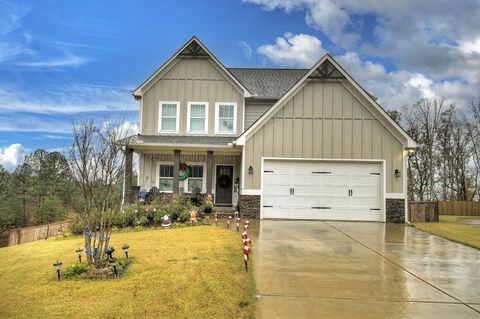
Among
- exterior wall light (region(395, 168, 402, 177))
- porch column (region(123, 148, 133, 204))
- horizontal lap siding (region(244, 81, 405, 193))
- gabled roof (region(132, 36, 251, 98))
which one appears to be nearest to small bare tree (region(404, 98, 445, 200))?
exterior wall light (region(395, 168, 402, 177))

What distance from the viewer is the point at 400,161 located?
1551 centimetres

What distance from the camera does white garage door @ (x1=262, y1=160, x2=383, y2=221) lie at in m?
15.7

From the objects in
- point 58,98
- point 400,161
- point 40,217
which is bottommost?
point 40,217

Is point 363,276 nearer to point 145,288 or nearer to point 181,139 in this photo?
point 145,288

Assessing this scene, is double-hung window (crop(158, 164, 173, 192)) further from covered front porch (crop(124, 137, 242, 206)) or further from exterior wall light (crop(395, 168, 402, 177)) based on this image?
exterior wall light (crop(395, 168, 402, 177))

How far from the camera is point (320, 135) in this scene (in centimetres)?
1567

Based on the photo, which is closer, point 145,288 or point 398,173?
point 145,288

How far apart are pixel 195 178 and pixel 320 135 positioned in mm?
6848

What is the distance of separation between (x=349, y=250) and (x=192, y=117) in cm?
1145

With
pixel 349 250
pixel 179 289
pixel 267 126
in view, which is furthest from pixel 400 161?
pixel 179 289

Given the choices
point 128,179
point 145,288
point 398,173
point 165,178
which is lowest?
point 145,288

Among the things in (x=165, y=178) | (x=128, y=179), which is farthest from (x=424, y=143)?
(x=128, y=179)

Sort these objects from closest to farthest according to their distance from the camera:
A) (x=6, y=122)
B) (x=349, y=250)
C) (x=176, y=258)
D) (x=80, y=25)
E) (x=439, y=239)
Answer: (x=176, y=258) → (x=349, y=250) → (x=439, y=239) → (x=80, y=25) → (x=6, y=122)

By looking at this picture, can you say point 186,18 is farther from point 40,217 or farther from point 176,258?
point 40,217
